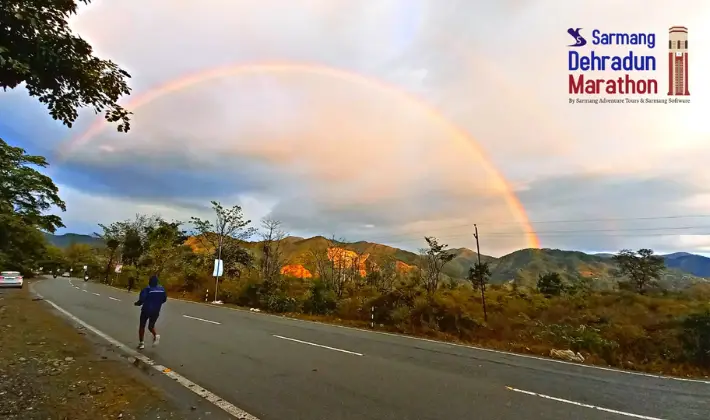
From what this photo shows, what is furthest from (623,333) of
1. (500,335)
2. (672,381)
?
(672,381)

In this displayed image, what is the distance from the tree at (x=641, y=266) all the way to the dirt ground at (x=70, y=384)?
4963cm

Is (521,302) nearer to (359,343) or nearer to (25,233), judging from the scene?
(359,343)

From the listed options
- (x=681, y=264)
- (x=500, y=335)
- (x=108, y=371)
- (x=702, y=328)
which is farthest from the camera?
(x=681, y=264)

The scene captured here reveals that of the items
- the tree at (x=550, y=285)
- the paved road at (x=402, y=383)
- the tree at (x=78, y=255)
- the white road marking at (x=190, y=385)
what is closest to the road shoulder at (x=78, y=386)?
the white road marking at (x=190, y=385)

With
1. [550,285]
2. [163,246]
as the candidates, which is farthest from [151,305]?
[163,246]

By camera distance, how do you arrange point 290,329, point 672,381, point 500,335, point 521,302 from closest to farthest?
point 672,381 → point 290,329 → point 500,335 → point 521,302

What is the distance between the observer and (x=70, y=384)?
668 cm

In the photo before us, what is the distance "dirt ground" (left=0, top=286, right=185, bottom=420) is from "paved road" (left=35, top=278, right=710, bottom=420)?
94 centimetres

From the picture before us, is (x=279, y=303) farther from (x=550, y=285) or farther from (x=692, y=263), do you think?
(x=692, y=263)

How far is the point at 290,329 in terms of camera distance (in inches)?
Result: 612

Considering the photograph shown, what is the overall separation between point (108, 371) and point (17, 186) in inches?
1141

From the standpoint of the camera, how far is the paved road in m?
5.95

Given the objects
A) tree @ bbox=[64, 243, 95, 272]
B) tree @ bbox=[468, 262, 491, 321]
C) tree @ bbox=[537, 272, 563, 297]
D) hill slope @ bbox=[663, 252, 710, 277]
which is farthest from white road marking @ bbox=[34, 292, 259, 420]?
hill slope @ bbox=[663, 252, 710, 277]

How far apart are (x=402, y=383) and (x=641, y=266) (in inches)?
2022
